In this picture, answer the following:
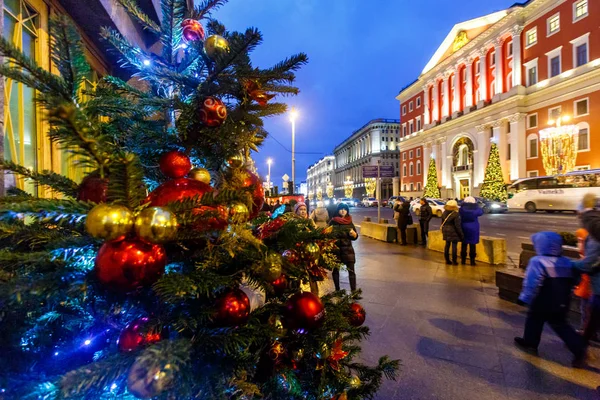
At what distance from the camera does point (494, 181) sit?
32.5m

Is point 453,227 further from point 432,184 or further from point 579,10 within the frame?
point 432,184

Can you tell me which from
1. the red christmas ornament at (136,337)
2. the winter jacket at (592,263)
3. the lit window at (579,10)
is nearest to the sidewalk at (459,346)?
the winter jacket at (592,263)

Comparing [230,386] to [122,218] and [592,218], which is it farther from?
[592,218]

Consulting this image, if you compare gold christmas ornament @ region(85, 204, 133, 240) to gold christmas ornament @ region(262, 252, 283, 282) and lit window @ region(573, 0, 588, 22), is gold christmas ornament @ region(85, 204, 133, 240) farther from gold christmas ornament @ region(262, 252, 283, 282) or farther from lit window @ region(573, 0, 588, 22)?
lit window @ region(573, 0, 588, 22)

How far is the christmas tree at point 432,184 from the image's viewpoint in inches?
1690

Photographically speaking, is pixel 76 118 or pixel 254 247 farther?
pixel 254 247

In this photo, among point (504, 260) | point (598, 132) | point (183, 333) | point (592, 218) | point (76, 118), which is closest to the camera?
point (76, 118)

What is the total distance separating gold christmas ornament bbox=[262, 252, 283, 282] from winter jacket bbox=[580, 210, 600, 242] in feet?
12.2

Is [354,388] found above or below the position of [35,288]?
below

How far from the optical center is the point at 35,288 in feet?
2.38

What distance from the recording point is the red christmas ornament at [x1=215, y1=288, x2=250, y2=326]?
975 millimetres

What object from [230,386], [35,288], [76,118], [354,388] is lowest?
[354,388]

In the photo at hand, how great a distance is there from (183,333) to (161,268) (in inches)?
9.9

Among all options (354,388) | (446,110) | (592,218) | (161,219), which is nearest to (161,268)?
(161,219)
